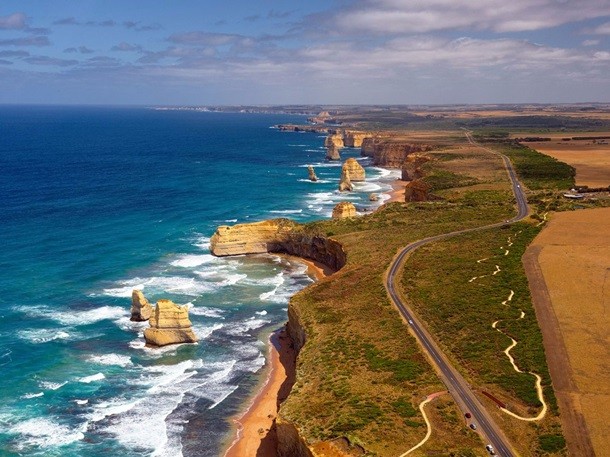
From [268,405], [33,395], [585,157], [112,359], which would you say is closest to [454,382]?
[268,405]

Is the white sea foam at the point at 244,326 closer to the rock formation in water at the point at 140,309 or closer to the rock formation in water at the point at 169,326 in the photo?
the rock formation in water at the point at 169,326

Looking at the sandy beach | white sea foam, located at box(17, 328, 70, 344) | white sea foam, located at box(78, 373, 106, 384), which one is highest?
white sea foam, located at box(17, 328, 70, 344)

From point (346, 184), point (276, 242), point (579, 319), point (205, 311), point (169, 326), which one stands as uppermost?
point (346, 184)

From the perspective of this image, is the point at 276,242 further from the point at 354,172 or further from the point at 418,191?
the point at 354,172

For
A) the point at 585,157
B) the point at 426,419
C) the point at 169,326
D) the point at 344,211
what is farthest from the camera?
the point at 585,157

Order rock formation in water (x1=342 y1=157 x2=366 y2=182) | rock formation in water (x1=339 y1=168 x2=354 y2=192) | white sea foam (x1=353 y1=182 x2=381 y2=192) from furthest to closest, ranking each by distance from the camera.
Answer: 1. rock formation in water (x1=342 y1=157 x2=366 y2=182)
2. white sea foam (x1=353 y1=182 x2=381 y2=192)
3. rock formation in water (x1=339 y1=168 x2=354 y2=192)

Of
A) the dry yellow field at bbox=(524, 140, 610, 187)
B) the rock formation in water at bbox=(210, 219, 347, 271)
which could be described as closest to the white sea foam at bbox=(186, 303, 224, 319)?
the rock formation in water at bbox=(210, 219, 347, 271)

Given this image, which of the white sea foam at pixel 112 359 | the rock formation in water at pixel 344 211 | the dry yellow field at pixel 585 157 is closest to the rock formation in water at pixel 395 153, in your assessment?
the dry yellow field at pixel 585 157

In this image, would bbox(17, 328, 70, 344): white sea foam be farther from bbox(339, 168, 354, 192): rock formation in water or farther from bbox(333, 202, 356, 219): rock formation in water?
bbox(339, 168, 354, 192): rock formation in water
